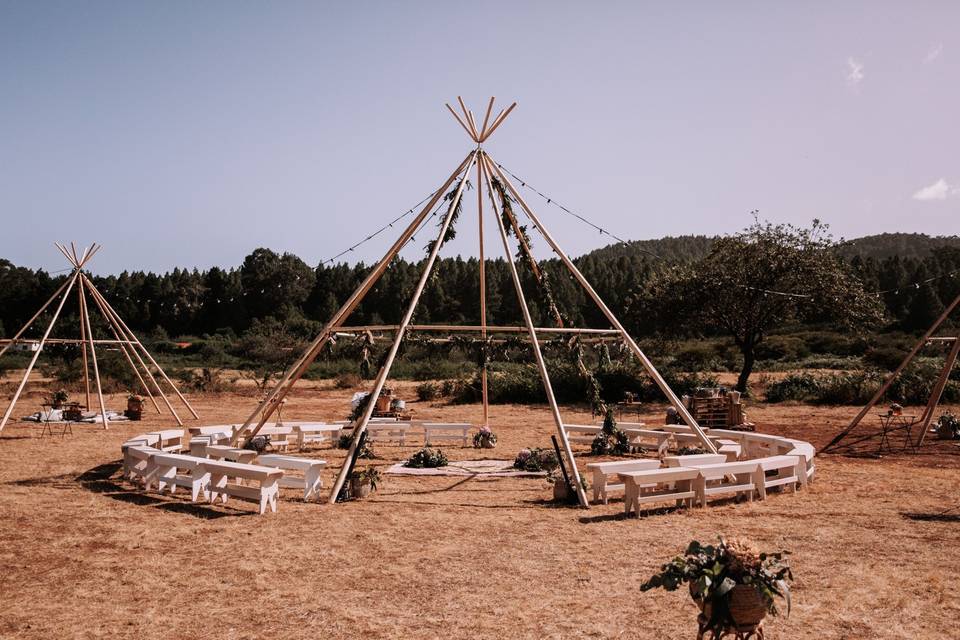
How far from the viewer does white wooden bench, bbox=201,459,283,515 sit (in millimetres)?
9773

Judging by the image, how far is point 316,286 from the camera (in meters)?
69.8

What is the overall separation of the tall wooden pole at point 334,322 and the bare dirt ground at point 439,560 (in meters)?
1.91

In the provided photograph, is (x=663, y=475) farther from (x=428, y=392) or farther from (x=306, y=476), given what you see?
(x=428, y=392)

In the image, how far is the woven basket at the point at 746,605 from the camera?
14.4ft

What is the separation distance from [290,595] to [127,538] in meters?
3.19

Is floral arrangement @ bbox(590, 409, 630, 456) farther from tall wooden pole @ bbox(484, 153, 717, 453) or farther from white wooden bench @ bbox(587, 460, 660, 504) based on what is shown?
white wooden bench @ bbox(587, 460, 660, 504)

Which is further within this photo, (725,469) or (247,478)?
(725,469)

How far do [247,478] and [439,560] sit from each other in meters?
3.68

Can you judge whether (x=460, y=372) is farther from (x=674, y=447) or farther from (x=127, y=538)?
(x=127, y=538)

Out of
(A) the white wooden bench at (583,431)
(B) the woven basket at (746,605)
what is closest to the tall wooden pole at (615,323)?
(A) the white wooden bench at (583,431)

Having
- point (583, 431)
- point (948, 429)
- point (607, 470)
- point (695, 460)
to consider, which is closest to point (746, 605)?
point (607, 470)

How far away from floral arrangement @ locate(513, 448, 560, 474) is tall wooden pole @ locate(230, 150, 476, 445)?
4.23m

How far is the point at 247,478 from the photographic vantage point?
1001 cm

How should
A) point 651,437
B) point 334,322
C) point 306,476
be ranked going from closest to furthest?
point 306,476, point 334,322, point 651,437
